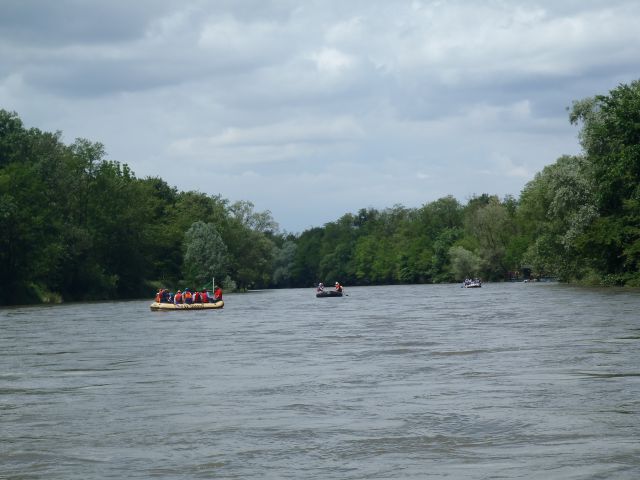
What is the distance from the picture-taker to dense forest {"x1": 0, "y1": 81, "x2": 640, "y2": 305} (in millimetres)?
71000

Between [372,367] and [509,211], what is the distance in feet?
427

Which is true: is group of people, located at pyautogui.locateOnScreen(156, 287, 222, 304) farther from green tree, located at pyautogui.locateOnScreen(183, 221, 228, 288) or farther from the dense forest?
green tree, located at pyautogui.locateOnScreen(183, 221, 228, 288)

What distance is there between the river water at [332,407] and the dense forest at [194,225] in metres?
39.7

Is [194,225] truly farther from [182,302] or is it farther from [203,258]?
[182,302]

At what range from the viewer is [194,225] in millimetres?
118562

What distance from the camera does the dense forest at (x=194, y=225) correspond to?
2795 inches

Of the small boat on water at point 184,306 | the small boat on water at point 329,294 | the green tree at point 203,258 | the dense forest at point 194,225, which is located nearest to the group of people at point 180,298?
the small boat on water at point 184,306

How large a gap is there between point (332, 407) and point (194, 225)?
102960 mm

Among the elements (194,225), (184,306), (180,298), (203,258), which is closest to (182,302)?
(180,298)

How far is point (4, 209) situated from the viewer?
261 feet

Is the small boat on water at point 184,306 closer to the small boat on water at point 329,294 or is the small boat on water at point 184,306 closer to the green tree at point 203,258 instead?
the small boat on water at point 329,294

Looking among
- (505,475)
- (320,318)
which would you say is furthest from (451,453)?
(320,318)

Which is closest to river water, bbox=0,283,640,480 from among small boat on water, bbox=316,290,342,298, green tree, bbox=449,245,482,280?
small boat on water, bbox=316,290,342,298

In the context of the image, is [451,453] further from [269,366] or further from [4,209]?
[4,209]
